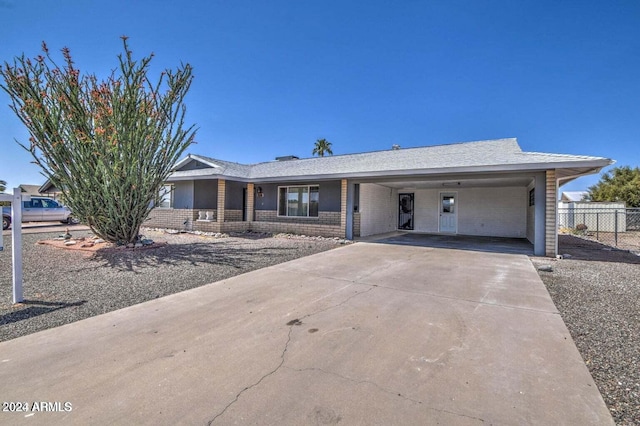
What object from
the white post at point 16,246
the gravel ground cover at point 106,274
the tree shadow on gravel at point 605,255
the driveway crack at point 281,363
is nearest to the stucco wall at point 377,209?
the gravel ground cover at point 106,274

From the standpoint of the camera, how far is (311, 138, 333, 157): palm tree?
40.1 m

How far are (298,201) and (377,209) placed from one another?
13.3ft

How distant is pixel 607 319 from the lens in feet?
12.5

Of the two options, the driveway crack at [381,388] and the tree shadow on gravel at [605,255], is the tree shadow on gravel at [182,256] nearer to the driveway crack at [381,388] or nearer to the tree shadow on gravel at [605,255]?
the driveway crack at [381,388]

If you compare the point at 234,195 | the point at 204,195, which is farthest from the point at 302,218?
the point at 204,195

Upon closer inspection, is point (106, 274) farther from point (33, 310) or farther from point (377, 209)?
point (377, 209)

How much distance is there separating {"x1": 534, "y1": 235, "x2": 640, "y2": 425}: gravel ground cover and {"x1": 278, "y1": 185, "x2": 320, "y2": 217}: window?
887 cm

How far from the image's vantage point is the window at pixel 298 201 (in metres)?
13.8

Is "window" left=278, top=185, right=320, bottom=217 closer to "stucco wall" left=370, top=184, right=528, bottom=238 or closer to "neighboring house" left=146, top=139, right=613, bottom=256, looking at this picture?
"neighboring house" left=146, top=139, right=613, bottom=256

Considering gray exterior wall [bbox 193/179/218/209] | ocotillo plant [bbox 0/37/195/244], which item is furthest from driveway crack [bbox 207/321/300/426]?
gray exterior wall [bbox 193/179/218/209]

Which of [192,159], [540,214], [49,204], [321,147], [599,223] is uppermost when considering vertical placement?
[321,147]

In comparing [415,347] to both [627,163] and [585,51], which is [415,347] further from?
[627,163]

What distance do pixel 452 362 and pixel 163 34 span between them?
438 inches

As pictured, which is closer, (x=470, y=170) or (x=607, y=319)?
(x=607, y=319)
